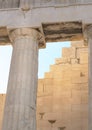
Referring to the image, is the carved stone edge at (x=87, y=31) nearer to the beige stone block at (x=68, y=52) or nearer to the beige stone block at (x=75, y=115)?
the beige stone block at (x=75, y=115)

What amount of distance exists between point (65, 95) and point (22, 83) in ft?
22.1

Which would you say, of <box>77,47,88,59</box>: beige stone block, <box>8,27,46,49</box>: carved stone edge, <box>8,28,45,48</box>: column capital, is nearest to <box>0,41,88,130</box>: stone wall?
<box>77,47,88,59</box>: beige stone block

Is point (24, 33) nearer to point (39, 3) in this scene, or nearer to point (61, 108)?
point (39, 3)

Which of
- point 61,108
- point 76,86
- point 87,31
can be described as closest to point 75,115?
point 61,108

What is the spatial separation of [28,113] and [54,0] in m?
7.22

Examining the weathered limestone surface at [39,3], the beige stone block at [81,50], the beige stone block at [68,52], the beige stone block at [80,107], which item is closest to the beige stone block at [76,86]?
the beige stone block at [80,107]

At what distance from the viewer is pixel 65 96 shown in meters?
28.2

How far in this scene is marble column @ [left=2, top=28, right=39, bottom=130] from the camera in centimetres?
2130

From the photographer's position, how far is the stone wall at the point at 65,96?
27391 millimetres

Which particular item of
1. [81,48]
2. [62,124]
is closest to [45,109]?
[62,124]

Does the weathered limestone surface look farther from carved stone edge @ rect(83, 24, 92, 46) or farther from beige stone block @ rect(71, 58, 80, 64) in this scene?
beige stone block @ rect(71, 58, 80, 64)

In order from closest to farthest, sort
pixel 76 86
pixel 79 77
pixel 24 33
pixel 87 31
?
pixel 87 31 → pixel 24 33 → pixel 76 86 → pixel 79 77

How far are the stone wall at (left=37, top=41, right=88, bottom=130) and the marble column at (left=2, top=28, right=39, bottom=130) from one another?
18.9 feet

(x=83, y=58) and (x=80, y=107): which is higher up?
(x=83, y=58)
